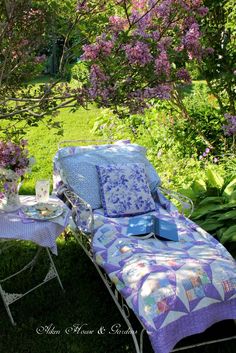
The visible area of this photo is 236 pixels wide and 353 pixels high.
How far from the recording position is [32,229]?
9.95 ft

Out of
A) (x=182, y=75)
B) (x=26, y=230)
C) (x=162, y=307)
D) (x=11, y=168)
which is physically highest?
(x=182, y=75)

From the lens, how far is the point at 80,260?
4.00 metres

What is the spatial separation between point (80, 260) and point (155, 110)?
333cm

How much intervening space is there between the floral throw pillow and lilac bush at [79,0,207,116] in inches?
46.1

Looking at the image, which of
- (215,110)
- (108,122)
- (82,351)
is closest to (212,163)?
(215,110)

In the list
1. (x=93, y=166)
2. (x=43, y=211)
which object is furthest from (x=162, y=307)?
(x=93, y=166)

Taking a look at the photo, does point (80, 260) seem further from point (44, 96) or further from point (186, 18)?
point (186, 18)

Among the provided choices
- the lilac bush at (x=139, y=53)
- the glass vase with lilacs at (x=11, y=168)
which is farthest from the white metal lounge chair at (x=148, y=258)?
the lilac bush at (x=139, y=53)

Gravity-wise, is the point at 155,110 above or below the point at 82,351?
above

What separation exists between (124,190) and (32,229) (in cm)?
120

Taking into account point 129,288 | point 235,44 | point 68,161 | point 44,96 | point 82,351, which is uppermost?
point 235,44

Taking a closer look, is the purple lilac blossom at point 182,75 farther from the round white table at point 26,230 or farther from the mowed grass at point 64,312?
the mowed grass at point 64,312

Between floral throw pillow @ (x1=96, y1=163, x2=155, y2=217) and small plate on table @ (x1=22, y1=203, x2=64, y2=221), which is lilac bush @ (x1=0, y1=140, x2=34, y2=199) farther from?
floral throw pillow @ (x1=96, y1=163, x2=155, y2=217)

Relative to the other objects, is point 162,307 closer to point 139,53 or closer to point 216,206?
point 139,53
